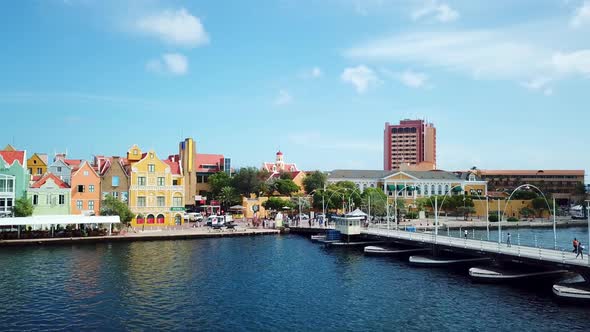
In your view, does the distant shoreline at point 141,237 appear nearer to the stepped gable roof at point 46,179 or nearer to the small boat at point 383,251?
the stepped gable roof at point 46,179

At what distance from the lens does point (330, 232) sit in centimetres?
8106

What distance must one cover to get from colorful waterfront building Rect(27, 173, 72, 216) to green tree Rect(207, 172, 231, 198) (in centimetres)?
4623

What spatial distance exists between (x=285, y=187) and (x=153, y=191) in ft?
141

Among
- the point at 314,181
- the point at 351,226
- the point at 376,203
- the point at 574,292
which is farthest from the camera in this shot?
the point at 314,181

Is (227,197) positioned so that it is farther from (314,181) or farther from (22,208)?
(22,208)

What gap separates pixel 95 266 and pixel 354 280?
2798 cm

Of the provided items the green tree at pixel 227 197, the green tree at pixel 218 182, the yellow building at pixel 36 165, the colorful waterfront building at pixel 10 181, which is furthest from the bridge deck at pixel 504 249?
the yellow building at pixel 36 165

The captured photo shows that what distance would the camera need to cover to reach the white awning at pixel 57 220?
72.2 m

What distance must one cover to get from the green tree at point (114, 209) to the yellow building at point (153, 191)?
612 cm

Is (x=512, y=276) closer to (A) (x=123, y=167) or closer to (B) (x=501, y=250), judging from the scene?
(B) (x=501, y=250)

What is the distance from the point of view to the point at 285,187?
128375mm

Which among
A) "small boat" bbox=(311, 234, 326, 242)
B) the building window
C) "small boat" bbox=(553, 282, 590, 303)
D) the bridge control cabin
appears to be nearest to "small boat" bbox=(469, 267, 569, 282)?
"small boat" bbox=(553, 282, 590, 303)

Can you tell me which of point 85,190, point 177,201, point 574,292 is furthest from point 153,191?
point 574,292

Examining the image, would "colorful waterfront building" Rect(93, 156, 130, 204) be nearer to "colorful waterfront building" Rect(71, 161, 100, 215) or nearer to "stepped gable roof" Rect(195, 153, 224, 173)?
"colorful waterfront building" Rect(71, 161, 100, 215)
